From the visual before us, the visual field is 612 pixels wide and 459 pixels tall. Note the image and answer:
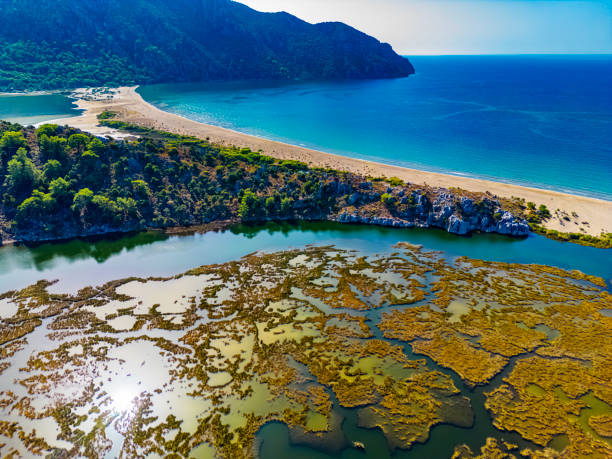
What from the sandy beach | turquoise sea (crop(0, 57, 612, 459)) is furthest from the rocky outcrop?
the sandy beach

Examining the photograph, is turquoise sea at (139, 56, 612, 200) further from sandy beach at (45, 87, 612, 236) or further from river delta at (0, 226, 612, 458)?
river delta at (0, 226, 612, 458)

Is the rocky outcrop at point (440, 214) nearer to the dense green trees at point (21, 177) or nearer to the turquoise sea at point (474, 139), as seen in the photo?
the turquoise sea at point (474, 139)

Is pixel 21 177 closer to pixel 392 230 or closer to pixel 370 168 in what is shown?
pixel 392 230

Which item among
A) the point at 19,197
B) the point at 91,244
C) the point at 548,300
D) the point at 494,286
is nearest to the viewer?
the point at 548,300

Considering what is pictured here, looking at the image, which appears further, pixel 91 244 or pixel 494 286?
pixel 91 244

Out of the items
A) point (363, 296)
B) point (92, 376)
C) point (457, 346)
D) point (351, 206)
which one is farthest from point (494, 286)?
point (92, 376)

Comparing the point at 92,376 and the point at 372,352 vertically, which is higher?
the point at 372,352

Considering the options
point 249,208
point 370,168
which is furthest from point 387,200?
point 249,208

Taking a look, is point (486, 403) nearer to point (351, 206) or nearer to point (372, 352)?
point (372, 352)
